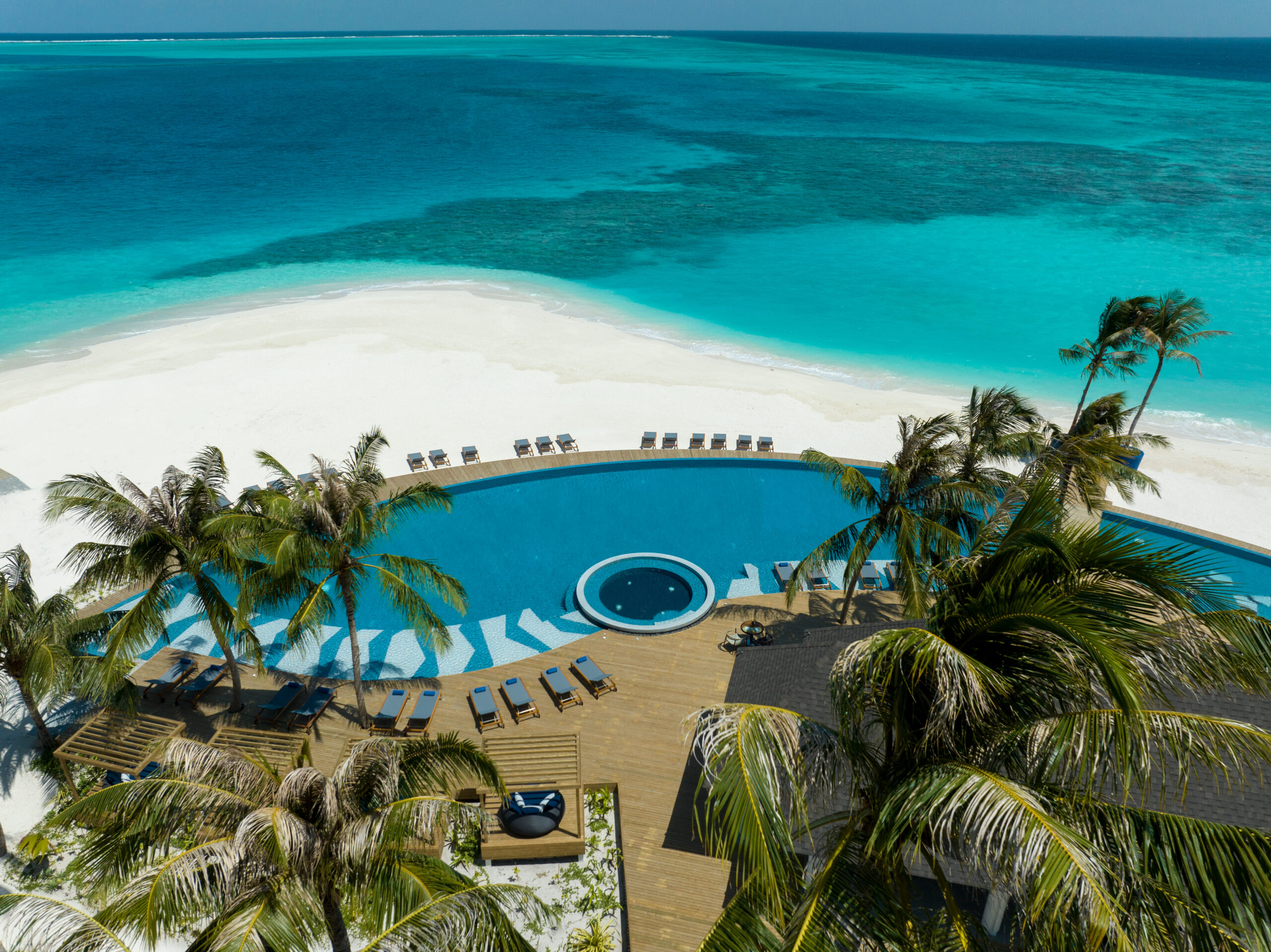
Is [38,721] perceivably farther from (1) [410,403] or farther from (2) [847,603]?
(1) [410,403]

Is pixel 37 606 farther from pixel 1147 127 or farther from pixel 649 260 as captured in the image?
pixel 1147 127

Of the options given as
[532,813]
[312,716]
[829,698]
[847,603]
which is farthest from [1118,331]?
[312,716]

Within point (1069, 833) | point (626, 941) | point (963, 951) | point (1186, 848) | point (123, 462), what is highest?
point (1069, 833)

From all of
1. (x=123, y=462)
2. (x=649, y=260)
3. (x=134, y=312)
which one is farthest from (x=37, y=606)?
(x=649, y=260)

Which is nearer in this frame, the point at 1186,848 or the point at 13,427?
the point at 1186,848

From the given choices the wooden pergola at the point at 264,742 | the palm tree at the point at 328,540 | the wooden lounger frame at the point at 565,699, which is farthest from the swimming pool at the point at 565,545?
the palm tree at the point at 328,540

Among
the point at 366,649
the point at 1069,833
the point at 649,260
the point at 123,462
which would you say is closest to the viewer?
the point at 1069,833

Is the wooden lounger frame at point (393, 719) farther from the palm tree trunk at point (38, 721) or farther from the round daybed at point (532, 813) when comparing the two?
the palm tree trunk at point (38, 721)
